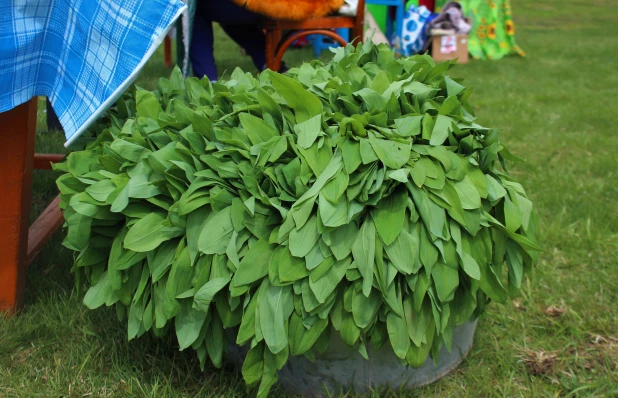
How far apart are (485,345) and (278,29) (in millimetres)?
2306

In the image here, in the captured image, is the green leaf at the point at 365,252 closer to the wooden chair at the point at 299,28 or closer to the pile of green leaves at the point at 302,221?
the pile of green leaves at the point at 302,221

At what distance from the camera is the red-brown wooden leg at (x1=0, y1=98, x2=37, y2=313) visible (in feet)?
5.48

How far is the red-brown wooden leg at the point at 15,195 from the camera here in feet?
5.48

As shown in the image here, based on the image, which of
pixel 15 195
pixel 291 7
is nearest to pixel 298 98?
pixel 15 195

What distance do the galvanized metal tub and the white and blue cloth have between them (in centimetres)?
539

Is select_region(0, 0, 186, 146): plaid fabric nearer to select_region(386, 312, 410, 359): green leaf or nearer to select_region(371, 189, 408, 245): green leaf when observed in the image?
select_region(371, 189, 408, 245): green leaf

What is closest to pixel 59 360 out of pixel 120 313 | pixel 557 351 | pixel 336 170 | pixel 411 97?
pixel 120 313

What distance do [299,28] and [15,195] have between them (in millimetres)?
2136

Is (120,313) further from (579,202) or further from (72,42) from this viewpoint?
(579,202)

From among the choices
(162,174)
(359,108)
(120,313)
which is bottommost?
(120,313)

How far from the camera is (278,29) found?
11.4 feet

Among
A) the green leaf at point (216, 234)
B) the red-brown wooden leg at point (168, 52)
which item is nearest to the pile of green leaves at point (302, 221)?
the green leaf at point (216, 234)

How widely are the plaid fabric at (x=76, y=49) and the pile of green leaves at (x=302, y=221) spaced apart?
0.13 m

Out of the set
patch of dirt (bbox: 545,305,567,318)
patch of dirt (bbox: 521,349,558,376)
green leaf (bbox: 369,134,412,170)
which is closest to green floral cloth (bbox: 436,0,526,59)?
patch of dirt (bbox: 545,305,567,318)
